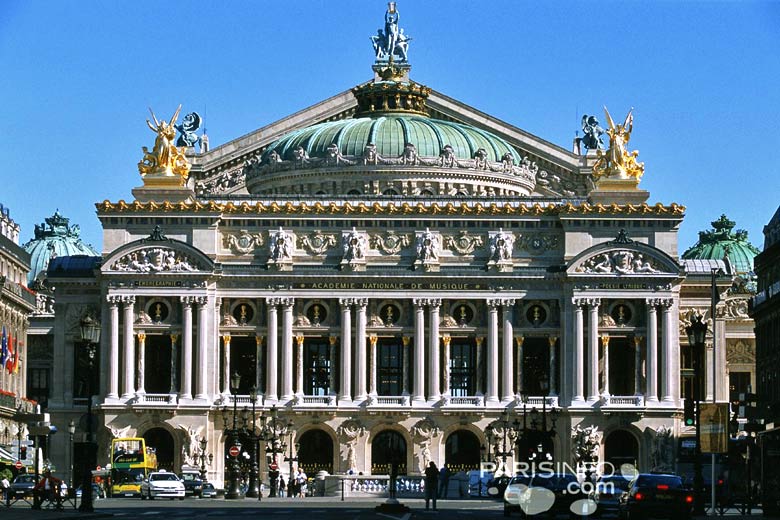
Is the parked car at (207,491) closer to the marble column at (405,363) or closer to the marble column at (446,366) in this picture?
the marble column at (405,363)

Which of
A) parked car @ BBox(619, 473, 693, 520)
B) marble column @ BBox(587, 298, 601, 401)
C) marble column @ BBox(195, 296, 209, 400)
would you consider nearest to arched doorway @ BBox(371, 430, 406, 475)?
marble column @ BBox(195, 296, 209, 400)

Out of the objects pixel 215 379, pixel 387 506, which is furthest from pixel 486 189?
pixel 387 506

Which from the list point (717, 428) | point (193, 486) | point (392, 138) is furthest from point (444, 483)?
point (717, 428)

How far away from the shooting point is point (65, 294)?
163 m

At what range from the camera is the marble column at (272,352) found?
158125 millimetres

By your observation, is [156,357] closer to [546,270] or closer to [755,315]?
[546,270]

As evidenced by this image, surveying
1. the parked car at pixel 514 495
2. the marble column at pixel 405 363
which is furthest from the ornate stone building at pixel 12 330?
the parked car at pixel 514 495

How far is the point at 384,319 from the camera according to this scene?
526 feet

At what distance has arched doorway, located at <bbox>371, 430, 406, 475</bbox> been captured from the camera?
516ft

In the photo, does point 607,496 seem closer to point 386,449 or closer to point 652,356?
point 652,356

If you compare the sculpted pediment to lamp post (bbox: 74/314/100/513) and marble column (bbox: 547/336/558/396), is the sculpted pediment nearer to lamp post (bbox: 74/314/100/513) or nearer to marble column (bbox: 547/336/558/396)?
marble column (bbox: 547/336/558/396)

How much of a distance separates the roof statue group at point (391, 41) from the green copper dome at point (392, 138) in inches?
394

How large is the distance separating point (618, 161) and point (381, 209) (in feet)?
63.0

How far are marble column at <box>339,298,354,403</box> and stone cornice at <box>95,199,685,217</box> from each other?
23.5ft
